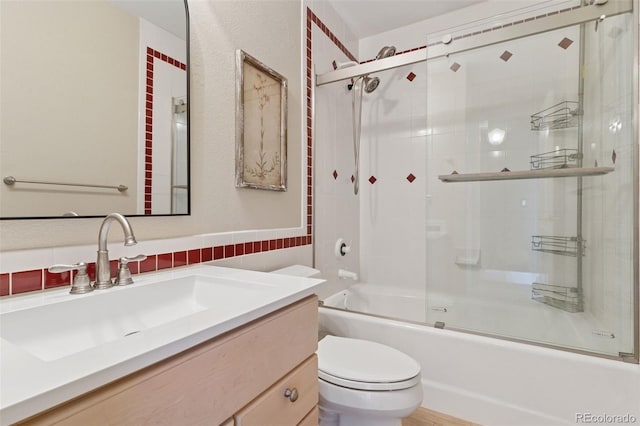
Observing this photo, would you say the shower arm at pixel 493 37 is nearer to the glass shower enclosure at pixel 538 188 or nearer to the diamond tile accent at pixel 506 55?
the glass shower enclosure at pixel 538 188

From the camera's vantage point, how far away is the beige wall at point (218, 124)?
3.53 feet

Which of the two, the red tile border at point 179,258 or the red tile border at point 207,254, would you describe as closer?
the red tile border at point 179,258

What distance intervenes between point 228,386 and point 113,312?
1.23 feet

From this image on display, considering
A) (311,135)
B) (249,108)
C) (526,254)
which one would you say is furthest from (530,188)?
(249,108)

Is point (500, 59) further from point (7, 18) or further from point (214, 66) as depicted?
point (7, 18)

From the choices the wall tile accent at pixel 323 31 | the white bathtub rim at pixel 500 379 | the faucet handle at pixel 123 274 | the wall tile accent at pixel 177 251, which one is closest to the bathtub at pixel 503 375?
the white bathtub rim at pixel 500 379

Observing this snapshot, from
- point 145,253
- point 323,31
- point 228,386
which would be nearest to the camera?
point 228,386

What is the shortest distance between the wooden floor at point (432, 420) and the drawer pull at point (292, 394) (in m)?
0.94

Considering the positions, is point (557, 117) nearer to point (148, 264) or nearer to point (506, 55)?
point (506, 55)

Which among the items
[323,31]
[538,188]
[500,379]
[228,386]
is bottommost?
[500,379]

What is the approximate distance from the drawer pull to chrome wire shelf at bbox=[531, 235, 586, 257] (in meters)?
1.60

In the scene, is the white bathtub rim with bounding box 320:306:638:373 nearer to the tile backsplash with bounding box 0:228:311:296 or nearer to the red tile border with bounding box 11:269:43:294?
the tile backsplash with bounding box 0:228:311:296

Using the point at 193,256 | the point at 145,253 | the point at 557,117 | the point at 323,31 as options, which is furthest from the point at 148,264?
the point at 557,117

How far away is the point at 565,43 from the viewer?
5.21 feet
